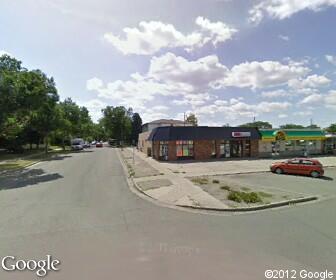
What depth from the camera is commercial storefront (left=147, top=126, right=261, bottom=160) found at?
103 ft

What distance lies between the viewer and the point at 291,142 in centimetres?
3944

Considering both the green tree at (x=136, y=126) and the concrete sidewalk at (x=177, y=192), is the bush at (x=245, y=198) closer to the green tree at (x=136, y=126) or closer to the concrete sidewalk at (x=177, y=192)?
the concrete sidewalk at (x=177, y=192)

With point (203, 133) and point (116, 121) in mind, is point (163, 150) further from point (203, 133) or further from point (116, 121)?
point (116, 121)

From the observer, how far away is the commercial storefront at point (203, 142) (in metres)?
31.3

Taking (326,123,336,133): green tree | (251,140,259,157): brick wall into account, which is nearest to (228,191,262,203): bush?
(251,140,259,157): brick wall

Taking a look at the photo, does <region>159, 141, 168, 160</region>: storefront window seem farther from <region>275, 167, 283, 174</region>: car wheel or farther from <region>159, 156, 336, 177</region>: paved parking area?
<region>275, 167, 283, 174</region>: car wheel

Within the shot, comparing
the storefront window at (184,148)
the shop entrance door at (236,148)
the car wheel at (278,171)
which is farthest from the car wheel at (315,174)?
the shop entrance door at (236,148)

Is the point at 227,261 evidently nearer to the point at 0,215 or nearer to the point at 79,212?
the point at 79,212

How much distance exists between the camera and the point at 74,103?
6938cm

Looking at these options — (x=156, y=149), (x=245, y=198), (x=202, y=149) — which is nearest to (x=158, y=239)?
(x=245, y=198)

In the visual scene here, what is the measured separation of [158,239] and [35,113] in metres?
33.3
